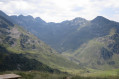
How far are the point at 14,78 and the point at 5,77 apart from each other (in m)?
2.29

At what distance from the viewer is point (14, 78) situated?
121 feet

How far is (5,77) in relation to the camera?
34969 millimetres
